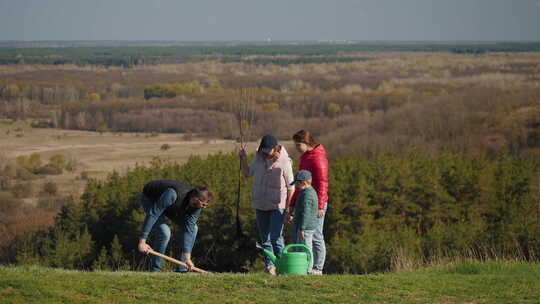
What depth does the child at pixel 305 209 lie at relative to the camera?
11.8m

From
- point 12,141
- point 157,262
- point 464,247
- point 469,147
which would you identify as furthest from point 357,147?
point 12,141

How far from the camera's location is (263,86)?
17288 centimetres

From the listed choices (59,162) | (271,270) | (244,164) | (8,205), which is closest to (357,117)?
(59,162)

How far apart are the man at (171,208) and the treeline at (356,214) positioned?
520 inches

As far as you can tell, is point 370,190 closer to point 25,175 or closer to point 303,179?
point 303,179

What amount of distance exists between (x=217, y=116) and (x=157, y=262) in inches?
4212

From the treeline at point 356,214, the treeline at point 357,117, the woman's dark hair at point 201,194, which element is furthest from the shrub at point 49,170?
the woman's dark hair at point 201,194

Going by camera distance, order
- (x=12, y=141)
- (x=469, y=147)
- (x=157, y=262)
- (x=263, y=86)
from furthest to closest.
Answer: (x=263, y=86) → (x=12, y=141) → (x=469, y=147) → (x=157, y=262)

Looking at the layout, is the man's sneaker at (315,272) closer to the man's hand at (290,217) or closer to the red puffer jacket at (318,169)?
the man's hand at (290,217)

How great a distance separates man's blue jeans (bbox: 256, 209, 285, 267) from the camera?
41.0 feet

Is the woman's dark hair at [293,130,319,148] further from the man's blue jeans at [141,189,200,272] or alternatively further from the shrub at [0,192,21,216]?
the shrub at [0,192,21,216]

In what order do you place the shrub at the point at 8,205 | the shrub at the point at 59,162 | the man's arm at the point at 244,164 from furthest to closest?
the shrub at the point at 59,162 < the shrub at the point at 8,205 < the man's arm at the point at 244,164

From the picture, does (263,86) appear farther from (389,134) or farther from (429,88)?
(389,134)

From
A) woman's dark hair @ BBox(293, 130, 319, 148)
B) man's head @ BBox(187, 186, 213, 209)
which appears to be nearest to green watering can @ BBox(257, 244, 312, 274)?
man's head @ BBox(187, 186, 213, 209)
